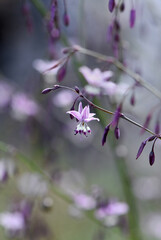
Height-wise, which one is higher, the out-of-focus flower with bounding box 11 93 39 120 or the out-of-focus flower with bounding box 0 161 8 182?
the out-of-focus flower with bounding box 11 93 39 120

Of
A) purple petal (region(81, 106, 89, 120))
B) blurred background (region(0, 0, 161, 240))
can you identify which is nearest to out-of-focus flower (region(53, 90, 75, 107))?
blurred background (region(0, 0, 161, 240))

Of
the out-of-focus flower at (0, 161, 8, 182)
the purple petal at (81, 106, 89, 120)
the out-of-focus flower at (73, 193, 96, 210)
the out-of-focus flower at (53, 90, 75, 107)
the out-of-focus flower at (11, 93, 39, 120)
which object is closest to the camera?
the purple petal at (81, 106, 89, 120)

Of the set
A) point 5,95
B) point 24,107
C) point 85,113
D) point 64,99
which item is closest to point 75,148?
point 5,95

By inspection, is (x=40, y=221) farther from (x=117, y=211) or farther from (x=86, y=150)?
(x=86, y=150)

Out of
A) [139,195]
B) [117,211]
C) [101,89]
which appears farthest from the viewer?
[139,195]

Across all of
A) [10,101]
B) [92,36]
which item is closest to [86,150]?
[92,36]

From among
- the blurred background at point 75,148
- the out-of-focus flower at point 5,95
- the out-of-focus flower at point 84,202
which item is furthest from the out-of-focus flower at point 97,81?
the out-of-focus flower at point 5,95

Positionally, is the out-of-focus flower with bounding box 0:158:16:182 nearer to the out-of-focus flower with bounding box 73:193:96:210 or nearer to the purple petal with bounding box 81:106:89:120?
the out-of-focus flower with bounding box 73:193:96:210

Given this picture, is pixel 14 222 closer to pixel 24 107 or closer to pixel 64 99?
pixel 64 99
